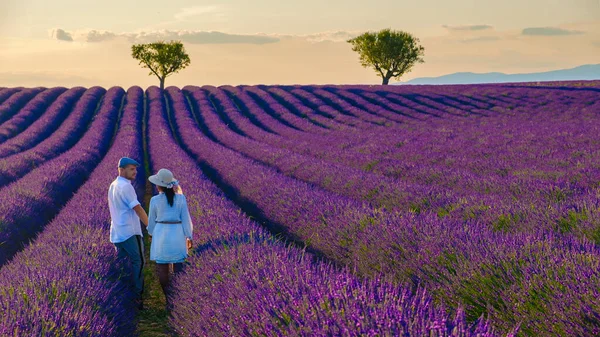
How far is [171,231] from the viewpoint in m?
4.79

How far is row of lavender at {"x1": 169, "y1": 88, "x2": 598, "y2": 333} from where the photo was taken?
3.04 metres

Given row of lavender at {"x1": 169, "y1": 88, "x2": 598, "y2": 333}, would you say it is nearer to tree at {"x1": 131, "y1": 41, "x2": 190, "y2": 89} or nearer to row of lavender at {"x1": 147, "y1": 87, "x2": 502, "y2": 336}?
row of lavender at {"x1": 147, "y1": 87, "x2": 502, "y2": 336}

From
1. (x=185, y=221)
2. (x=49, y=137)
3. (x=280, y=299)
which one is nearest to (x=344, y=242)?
(x=185, y=221)

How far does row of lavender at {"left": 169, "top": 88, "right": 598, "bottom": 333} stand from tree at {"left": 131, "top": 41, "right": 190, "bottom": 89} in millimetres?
42884

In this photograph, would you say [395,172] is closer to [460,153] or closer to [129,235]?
[460,153]

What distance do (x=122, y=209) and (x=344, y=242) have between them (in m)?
2.18

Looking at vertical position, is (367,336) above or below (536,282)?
above

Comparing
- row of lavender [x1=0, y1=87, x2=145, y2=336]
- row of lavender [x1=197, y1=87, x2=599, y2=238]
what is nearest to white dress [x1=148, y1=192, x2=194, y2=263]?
row of lavender [x1=0, y1=87, x2=145, y2=336]

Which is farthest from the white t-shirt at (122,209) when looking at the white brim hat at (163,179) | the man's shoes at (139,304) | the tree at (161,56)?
the tree at (161,56)

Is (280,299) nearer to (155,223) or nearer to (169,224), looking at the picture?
(169,224)

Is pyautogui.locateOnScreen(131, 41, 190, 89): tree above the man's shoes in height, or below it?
above

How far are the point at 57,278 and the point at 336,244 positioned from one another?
2.55 meters

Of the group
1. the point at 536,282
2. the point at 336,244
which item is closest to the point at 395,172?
the point at 336,244

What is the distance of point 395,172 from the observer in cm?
1000
